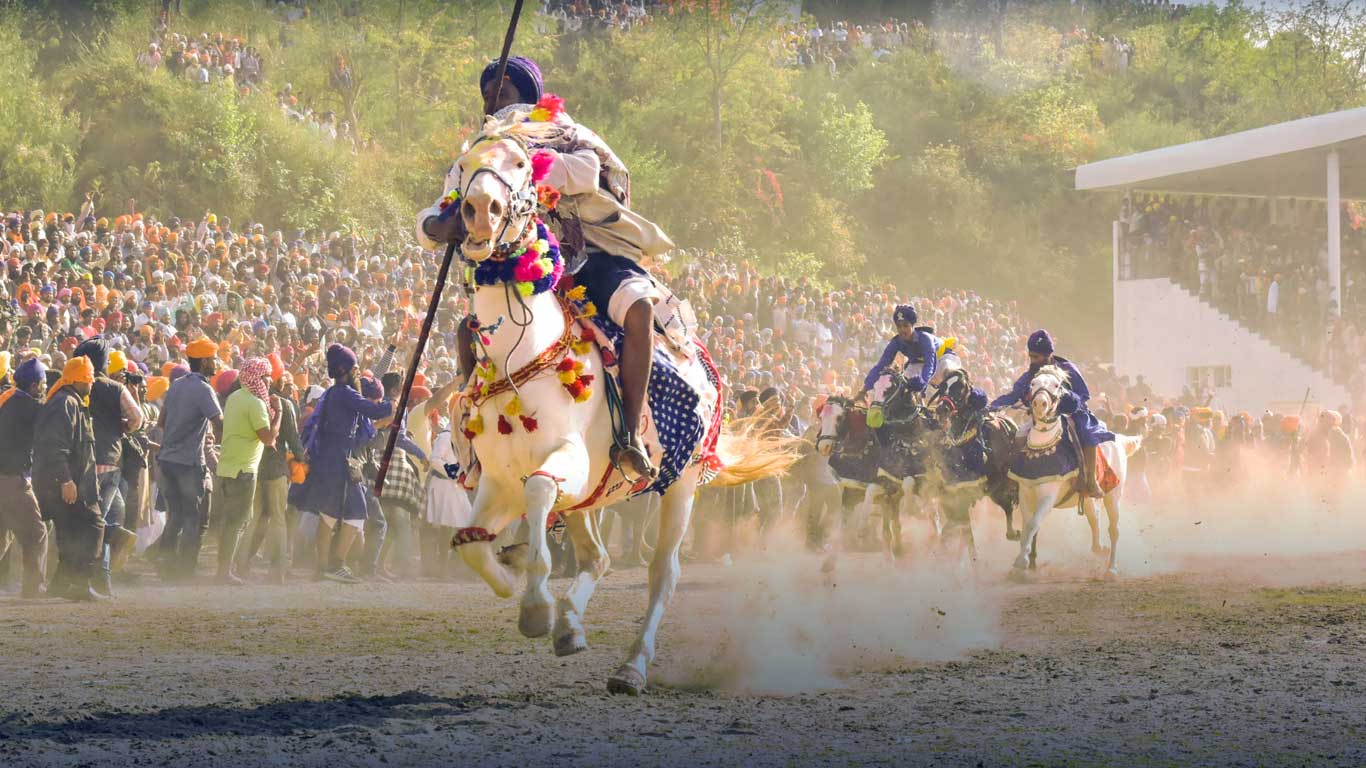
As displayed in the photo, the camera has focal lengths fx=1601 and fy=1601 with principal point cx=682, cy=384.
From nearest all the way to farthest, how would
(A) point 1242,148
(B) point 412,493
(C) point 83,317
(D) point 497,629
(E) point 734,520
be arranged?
(D) point 497,629 < (B) point 412,493 < (E) point 734,520 < (C) point 83,317 < (A) point 1242,148

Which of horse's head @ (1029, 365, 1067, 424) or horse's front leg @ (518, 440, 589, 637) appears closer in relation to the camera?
horse's front leg @ (518, 440, 589, 637)

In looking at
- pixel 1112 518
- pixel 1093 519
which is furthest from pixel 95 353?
pixel 1112 518

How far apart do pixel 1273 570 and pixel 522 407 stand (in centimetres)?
1129

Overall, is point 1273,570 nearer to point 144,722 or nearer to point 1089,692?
point 1089,692

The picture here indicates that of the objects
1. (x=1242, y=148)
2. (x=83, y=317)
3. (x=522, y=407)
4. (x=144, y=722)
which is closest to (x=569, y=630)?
(x=522, y=407)

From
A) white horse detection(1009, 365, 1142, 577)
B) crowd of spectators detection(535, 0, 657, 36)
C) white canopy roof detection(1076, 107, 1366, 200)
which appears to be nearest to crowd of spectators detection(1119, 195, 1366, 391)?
white canopy roof detection(1076, 107, 1366, 200)

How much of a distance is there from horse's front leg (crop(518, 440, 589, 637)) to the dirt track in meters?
0.43

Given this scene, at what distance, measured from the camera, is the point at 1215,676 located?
27.2 feet

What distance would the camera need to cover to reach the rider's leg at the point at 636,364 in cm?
774

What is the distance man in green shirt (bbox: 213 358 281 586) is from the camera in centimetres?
1364

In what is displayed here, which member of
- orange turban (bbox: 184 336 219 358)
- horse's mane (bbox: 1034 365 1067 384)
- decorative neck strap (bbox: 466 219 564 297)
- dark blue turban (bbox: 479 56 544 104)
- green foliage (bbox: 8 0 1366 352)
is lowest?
decorative neck strap (bbox: 466 219 564 297)

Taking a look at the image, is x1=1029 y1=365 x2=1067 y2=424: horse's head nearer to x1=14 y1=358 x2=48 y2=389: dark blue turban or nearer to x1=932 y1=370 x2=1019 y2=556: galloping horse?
x1=932 y1=370 x2=1019 y2=556: galloping horse

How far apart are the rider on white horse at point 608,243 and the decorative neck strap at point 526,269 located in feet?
1.00

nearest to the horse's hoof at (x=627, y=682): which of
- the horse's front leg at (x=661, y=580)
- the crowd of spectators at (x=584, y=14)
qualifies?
the horse's front leg at (x=661, y=580)
